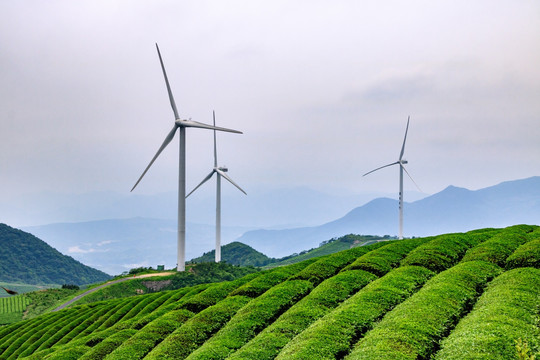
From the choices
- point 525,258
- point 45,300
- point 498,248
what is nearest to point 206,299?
point 498,248

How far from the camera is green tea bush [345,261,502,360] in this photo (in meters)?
25.1

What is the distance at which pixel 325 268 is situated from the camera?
4444 centimetres

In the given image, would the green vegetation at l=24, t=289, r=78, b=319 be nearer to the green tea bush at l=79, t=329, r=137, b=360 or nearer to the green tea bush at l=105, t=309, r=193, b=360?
the green tea bush at l=79, t=329, r=137, b=360

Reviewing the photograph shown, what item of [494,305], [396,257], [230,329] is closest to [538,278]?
[494,305]

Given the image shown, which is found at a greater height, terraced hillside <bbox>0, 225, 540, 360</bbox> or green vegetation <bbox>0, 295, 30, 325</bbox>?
terraced hillside <bbox>0, 225, 540, 360</bbox>

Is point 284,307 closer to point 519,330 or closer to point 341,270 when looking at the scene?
point 341,270

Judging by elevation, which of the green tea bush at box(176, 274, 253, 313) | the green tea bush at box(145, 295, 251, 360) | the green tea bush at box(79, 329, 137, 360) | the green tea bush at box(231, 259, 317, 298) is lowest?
the green tea bush at box(79, 329, 137, 360)

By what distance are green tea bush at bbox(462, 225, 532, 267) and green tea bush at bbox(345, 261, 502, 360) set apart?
283 centimetres

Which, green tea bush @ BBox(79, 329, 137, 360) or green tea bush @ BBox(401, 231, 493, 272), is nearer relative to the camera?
green tea bush @ BBox(79, 329, 137, 360)

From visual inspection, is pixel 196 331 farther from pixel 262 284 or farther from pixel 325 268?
pixel 325 268

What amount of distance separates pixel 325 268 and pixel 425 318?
16.5 metres

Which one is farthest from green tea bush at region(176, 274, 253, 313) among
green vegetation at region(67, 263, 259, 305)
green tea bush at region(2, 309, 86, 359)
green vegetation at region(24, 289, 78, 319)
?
green vegetation at region(24, 289, 78, 319)

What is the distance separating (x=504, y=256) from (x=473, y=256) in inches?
87.5

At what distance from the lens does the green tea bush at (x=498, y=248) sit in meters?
39.7
